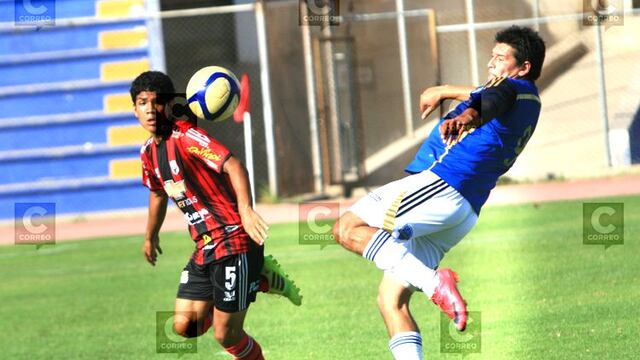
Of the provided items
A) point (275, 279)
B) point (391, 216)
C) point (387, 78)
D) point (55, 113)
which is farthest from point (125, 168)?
point (391, 216)

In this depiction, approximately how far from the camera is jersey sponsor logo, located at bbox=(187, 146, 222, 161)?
6.89 metres

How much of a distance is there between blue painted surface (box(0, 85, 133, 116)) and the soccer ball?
53.3 feet

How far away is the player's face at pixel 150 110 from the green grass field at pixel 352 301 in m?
2.21

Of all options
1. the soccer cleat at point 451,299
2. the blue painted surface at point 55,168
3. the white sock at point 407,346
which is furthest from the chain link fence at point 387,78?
the soccer cleat at point 451,299

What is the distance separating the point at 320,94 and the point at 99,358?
13.2m

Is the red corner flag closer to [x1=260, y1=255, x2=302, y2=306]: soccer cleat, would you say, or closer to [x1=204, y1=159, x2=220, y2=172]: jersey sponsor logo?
[x1=260, y1=255, x2=302, y2=306]: soccer cleat

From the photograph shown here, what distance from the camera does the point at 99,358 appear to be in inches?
358

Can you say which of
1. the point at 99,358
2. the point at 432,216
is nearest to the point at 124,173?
the point at 99,358

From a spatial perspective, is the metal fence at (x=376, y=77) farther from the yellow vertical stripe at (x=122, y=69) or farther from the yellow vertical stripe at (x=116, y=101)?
the yellow vertical stripe at (x=116, y=101)

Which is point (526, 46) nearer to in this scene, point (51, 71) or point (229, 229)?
point (229, 229)

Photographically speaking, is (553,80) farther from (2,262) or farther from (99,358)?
(99,358)

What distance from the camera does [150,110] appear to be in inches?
283

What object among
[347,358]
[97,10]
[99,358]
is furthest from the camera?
[97,10]

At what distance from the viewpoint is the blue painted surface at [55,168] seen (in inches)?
906
